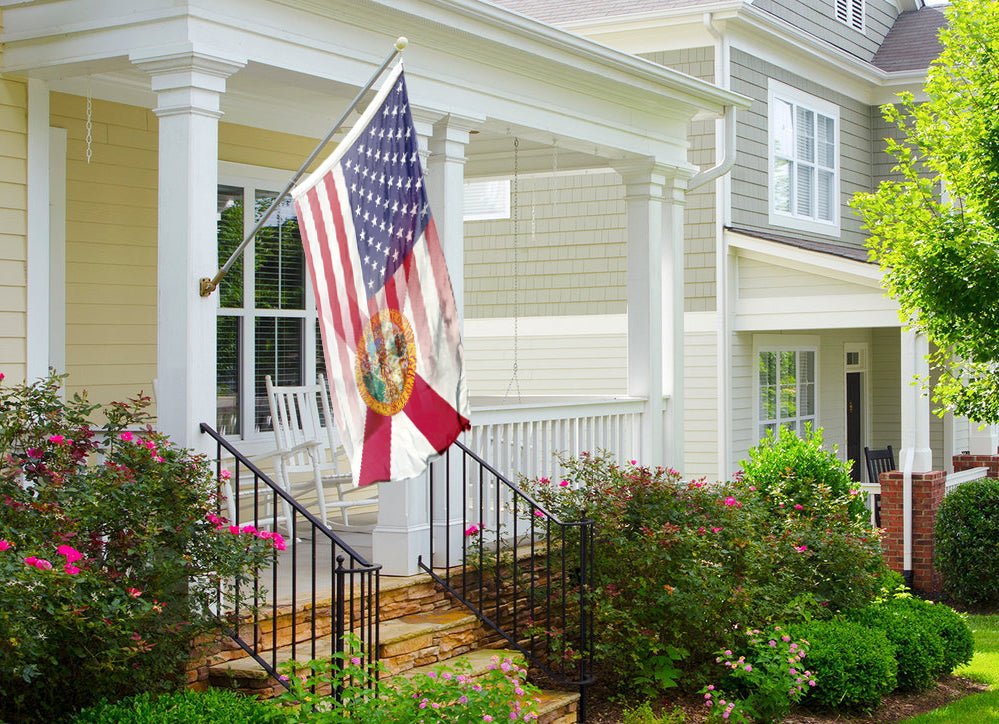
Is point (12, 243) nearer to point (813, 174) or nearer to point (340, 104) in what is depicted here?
point (340, 104)

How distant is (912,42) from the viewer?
60.8ft

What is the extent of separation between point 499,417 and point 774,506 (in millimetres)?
2961

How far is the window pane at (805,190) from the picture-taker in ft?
52.9

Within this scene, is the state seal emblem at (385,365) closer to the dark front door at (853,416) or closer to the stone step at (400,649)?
the stone step at (400,649)

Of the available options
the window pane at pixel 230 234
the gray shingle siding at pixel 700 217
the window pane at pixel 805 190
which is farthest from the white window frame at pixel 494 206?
the window pane at pixel 230 234

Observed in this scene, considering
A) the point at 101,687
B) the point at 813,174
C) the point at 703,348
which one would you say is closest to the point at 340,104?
the point at 101,687

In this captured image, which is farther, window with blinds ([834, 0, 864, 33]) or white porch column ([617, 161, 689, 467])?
window with blinds ([834, 0, 864, 33])

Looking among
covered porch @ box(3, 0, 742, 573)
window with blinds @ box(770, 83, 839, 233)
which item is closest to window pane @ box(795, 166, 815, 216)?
window with blinds @ box(770, 83, 839, 233)

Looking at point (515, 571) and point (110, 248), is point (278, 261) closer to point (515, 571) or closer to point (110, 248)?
point (110, 248)

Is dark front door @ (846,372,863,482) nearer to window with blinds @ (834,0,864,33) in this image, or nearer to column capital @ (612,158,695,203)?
window with blinds @ (834,0,864,33)

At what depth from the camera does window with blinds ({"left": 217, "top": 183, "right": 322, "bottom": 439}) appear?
9297mm

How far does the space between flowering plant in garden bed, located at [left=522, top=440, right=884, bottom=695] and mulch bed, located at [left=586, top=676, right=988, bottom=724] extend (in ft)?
0.49

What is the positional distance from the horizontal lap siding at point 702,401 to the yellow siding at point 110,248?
24.0ft

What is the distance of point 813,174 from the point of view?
1641cm
